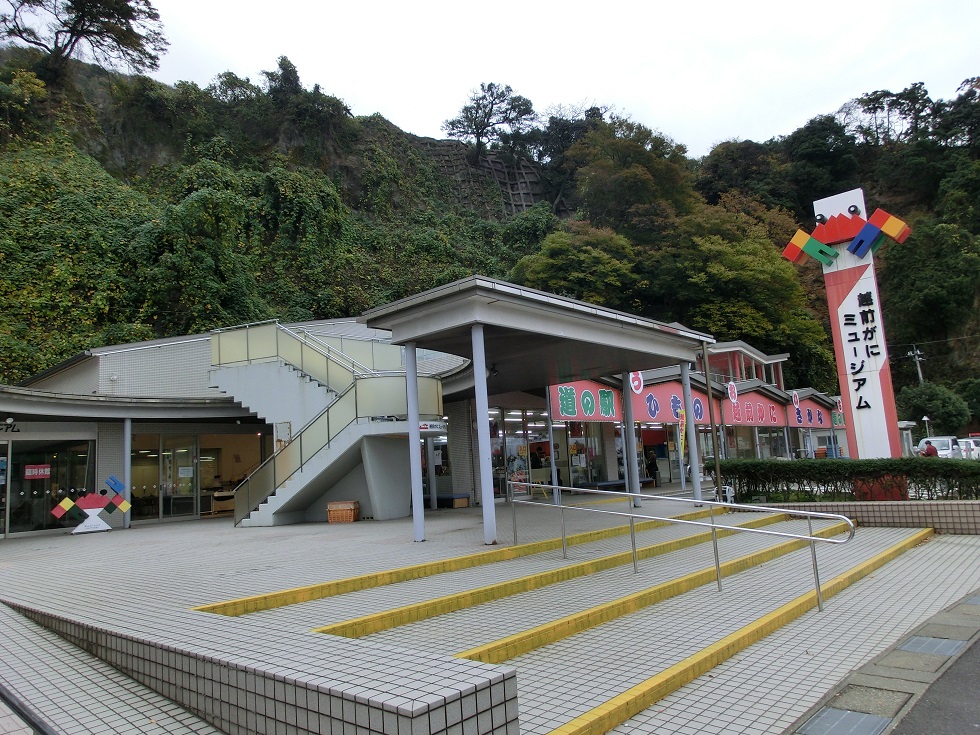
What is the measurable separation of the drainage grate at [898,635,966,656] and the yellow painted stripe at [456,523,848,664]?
2.20 meters

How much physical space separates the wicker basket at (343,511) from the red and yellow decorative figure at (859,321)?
37.0 feet

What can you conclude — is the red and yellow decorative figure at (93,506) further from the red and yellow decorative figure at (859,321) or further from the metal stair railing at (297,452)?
the red and yellow decorative figure at (859,321)

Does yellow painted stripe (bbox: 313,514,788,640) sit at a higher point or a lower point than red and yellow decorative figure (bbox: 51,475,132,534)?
lower

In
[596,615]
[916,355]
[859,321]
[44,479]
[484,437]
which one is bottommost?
[596,615]

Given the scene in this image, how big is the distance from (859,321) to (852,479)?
451cm

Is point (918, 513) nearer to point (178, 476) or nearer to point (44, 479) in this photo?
point (178, 476)

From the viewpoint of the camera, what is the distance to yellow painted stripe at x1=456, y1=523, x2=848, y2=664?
5.02 metres

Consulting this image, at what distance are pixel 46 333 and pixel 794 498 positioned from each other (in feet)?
80.1

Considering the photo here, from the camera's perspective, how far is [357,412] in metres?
13.8

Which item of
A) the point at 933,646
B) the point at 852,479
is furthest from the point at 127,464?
the point at 933,646

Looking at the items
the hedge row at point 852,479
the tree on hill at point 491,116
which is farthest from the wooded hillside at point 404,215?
the hedge row at point 852,479

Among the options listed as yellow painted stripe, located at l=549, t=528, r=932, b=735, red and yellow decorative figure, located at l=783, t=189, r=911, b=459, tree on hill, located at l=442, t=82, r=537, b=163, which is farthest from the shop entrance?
tree on hill, located at l=442, t=82, r=537, b=163

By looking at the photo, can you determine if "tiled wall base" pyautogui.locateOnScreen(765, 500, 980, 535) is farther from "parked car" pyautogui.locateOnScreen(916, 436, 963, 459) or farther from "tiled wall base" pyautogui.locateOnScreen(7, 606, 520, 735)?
"parked car" pyautogui.locateOnScreen(916, 436, 963, 459)

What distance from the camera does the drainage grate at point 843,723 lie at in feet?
12.7
